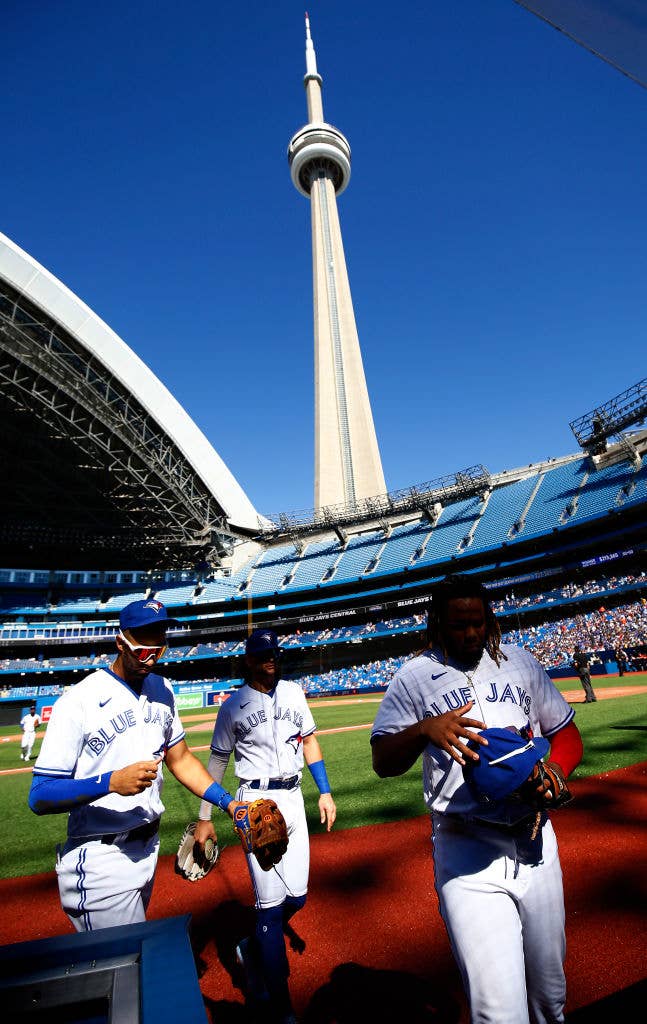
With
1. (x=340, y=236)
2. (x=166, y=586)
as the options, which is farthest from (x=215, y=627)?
(x=340, y=236)

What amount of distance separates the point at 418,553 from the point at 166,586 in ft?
81.5

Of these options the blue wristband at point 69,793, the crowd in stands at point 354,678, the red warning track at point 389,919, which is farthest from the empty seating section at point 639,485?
the blue wristband at point 69,793

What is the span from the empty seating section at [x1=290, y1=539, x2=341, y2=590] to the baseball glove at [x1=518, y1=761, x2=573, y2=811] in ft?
146

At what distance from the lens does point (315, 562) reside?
5012 centimetres

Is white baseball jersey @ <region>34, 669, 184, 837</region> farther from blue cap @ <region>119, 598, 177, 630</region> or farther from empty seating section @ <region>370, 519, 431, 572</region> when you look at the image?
empty seating section @ <region>370, 519, 431, 572</region>

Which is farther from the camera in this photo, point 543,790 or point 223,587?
point 223,587

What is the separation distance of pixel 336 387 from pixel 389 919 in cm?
6784

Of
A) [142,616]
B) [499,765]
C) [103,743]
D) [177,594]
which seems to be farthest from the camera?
[177,594]

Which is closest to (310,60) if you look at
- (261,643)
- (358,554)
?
(358,554)

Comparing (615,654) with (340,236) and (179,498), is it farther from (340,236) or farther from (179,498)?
(340,236)

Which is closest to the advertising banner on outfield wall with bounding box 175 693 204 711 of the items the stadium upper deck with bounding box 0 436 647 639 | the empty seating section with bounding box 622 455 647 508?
the stadium upper deck with bounding box 0 436 647 639

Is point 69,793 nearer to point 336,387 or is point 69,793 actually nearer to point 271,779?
point 271,779

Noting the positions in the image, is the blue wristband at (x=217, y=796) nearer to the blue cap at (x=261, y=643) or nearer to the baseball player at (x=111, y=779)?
the baseball player at (x=111, y=779)

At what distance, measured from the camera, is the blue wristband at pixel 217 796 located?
2.90 metres
